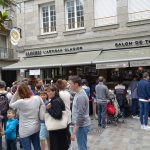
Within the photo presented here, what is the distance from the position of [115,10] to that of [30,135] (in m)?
11.6

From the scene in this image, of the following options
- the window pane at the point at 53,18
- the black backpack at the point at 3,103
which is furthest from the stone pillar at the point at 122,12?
the black backpack at the point at 3,103

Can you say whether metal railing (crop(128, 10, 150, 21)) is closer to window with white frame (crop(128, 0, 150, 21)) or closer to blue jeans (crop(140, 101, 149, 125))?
window with white frame (crop(128, 0, 150, 21))

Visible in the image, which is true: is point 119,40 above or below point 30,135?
above

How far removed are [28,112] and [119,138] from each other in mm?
4099

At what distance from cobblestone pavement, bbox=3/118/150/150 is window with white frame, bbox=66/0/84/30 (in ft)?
25.4

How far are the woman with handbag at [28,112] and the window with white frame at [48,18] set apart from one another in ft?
43.2

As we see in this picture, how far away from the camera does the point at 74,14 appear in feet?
58.4

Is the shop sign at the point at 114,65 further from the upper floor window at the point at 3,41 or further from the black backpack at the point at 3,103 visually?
the upper floor window at the point at 3,41

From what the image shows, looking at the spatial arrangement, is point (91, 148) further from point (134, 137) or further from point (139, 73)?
point (139, 73)

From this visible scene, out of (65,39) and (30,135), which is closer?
(30,135)

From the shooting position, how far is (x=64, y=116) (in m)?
5.66

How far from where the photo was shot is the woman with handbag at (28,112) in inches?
229

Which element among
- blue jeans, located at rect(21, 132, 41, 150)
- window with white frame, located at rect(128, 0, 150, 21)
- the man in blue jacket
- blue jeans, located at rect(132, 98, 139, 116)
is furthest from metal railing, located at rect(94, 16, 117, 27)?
blue jeans, located at rect(21, 132, 41, 150)

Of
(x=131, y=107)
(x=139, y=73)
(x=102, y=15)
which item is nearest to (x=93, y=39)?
(x=102, y=15)
